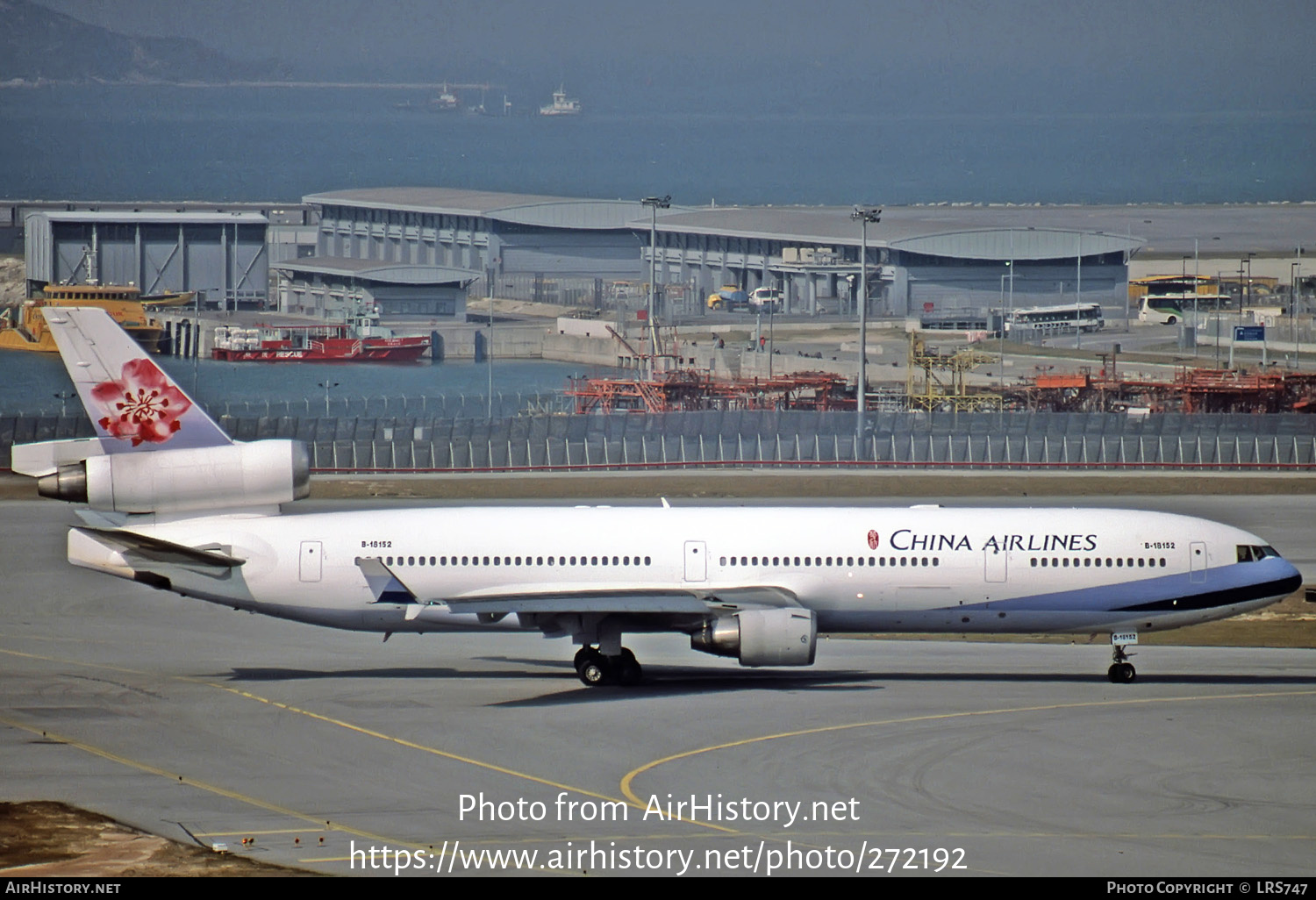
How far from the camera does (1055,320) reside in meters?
173

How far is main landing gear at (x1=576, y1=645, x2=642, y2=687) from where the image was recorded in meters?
42.7

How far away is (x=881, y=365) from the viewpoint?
139 m

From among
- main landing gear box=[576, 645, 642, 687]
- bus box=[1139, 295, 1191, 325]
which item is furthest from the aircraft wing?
bus box=[1139, 295, 1191, 325]

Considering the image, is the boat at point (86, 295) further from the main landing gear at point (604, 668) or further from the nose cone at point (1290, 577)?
the nose cone at point (1290, 577)

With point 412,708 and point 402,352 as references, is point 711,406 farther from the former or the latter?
point 412,708

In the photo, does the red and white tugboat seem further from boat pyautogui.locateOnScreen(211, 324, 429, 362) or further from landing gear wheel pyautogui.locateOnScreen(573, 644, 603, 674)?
landing gear wheel pyautogui.locateOnScreen(573, 644, 603, 674)

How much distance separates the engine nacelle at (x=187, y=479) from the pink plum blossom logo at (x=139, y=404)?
597 millimetres

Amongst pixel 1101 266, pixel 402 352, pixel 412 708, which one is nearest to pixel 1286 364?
pixel 1101 266

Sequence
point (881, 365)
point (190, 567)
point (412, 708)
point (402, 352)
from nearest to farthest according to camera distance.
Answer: point (412, 708) → point (190, 567) → point (881, 365) → point (402, 352)

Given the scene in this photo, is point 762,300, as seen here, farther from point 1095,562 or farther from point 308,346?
point 1095,562

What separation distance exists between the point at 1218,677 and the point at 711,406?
80614 millimetres

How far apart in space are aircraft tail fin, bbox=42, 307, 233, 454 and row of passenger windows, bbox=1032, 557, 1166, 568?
75.8ft

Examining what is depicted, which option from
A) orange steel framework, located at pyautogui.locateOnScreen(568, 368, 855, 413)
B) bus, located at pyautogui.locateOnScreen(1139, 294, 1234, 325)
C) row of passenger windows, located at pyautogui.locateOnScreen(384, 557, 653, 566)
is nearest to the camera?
row of passenger windows, located at pyautogui.locateOnScreen(384, 557, 653, 566)

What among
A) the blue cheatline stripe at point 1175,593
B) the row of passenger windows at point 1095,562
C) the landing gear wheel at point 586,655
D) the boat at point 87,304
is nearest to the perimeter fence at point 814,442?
the blue cheatline stripe at point 1175,593
